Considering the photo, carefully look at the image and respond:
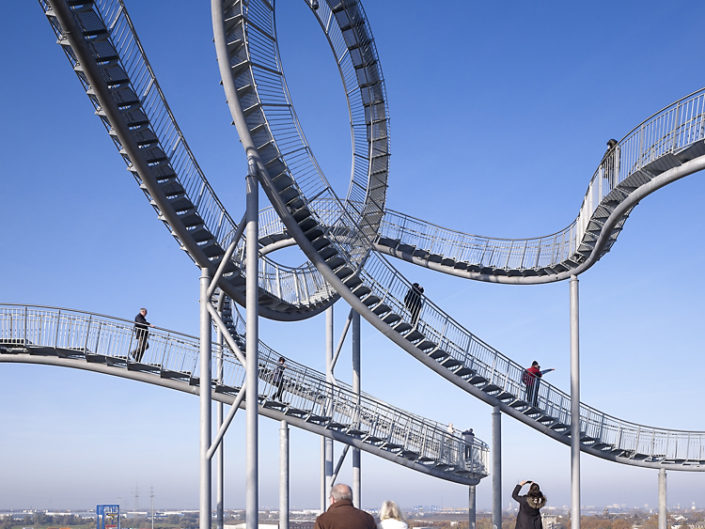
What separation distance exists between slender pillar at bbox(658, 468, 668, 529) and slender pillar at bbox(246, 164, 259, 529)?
13.8 metres

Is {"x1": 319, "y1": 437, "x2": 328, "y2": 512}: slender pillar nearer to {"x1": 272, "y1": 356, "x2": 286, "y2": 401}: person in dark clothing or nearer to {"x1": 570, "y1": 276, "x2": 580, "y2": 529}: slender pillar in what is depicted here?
{"x1": 272, "y1": 356, "x2": 286, "y2": 401}: person in dark clothing

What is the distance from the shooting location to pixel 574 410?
22547 millimetres

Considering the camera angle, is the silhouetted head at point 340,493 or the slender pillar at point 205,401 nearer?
the silhouetted head at point 340,493

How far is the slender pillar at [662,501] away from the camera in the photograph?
2428 centimetres

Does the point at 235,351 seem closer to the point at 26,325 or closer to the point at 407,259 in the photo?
the point at 26,325

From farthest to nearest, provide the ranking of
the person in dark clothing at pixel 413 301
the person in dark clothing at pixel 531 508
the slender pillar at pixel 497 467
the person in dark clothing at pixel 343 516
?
the slender pillar at pixel 497 467 < the person in dark clothing at pixel 413 301 < the person in dark clothing at pixel 531 508 < the person in dark clothing at pixel 343 516

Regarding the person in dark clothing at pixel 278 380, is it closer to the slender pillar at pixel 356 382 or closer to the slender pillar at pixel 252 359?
the slender pillar at pixel 252 359

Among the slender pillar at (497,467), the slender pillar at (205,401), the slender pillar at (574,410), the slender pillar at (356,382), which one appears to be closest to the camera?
the slender pillar at (205,401)

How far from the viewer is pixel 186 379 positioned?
19.4 m

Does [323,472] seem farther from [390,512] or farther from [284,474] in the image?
[390,512]

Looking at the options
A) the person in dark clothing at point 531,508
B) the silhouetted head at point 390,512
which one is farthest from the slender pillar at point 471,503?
the silhouetted head at point 390,512

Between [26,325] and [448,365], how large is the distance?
10490 millimetres

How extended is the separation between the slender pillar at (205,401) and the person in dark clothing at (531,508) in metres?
8.61

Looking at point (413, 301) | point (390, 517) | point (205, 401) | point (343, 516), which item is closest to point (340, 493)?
point (343, 516)
